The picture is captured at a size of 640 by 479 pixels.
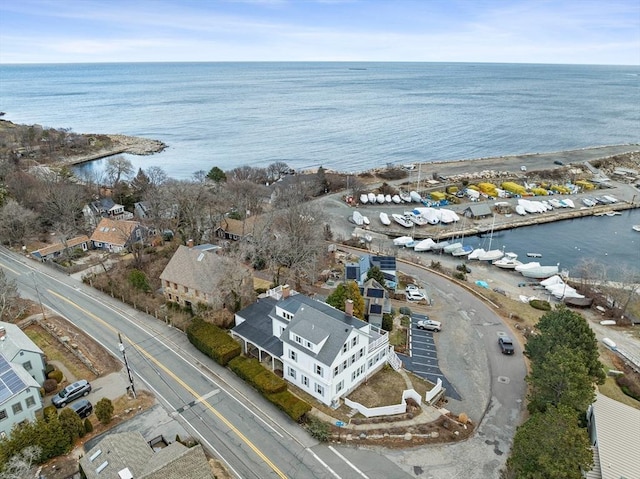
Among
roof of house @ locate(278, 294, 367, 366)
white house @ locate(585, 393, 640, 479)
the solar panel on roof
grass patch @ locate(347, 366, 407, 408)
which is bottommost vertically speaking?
grass patch @ locate(347, 366, 407, 408)

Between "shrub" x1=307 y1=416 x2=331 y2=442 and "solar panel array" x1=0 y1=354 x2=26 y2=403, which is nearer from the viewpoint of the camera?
"solar panel array" x1=0 y1=354 x2=26 y2=403

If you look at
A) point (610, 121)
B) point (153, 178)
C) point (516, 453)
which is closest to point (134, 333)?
point (516, 453)

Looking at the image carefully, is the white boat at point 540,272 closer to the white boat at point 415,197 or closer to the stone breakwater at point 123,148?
the white boat at point 415,197

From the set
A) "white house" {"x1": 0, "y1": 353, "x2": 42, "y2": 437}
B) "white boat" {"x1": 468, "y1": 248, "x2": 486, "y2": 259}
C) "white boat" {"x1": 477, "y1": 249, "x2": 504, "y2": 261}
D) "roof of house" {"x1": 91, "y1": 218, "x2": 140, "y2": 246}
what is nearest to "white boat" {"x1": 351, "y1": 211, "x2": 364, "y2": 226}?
"white boat" {"x1": 468, "y1": 248, "x2": 486, "y2": 259}

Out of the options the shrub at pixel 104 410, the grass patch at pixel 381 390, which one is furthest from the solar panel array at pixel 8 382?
the grass patch at pixel 381 390

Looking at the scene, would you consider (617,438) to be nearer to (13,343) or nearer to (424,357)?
(424,357)

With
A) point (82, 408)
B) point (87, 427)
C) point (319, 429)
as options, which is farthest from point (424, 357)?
point (82, 408)

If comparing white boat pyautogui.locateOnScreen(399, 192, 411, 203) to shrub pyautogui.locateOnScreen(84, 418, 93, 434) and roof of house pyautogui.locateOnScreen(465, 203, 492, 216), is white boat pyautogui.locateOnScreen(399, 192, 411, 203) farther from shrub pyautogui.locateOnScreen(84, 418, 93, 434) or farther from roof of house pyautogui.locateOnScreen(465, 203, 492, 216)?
shrub pyautogui.locateOnScreen(84, 418, 93, 434)

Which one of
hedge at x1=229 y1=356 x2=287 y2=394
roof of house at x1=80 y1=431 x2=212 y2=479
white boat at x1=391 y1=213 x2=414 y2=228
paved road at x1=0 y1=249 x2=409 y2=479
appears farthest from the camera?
white boat at x1=391 y1=213 x2=414 y2=228
